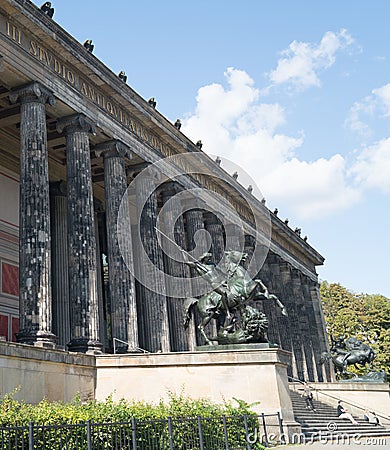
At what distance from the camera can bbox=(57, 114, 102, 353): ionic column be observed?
2056 cm

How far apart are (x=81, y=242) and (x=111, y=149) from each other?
556 centimetres

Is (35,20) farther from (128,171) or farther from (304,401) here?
(304,401)

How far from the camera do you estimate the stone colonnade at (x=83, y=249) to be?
19000mm

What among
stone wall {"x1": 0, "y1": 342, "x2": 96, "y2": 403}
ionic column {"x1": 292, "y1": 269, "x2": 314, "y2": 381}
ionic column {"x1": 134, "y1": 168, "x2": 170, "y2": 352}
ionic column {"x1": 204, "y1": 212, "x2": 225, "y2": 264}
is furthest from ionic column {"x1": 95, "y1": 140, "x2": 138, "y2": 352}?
ionic column {"x1": 292, "y1": 269, "x2": 314, "y2": 381}

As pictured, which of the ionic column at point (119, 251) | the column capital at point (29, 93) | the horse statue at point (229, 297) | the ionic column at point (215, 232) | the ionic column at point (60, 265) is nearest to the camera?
the column capital at point (29, 93)

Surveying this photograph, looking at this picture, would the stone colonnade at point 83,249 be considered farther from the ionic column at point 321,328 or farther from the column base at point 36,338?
the ionic column at point 321,328

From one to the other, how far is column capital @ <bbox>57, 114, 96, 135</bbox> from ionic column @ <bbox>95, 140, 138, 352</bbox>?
2460 mm

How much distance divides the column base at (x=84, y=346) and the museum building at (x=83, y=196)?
0.16 feet

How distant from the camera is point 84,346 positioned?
20219 millimetres

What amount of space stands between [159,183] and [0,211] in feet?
25.7

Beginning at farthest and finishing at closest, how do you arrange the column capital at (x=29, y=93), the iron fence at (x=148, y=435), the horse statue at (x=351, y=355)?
the horse statue at (x=351, y=355), the column capital at (x=29, y=93), the iron fence at (x=148, y=435)

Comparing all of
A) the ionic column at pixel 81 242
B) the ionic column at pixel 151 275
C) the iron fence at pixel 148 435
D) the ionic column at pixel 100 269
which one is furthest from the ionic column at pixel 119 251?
the iron fence at pixel 148 435

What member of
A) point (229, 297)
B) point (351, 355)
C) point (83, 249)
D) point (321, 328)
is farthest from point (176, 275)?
point (321, 328)

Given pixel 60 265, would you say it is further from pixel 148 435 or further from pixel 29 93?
pixel 148 435
